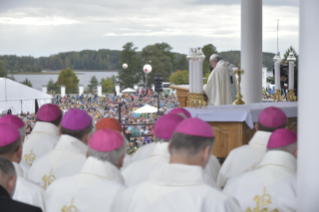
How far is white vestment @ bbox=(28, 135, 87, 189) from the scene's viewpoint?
2.89 m

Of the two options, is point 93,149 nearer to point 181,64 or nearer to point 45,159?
point 45,159

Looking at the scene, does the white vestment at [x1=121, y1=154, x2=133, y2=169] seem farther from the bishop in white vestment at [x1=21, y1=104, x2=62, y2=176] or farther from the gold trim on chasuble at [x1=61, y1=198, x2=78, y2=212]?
the gold trim on chasuble at [x1=61, y1=198, x2=78, y2=212]

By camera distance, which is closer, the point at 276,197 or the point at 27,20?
the point at 276,197

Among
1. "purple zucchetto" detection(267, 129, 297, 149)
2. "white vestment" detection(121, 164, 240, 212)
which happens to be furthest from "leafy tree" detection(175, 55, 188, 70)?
"white vestment" detection(121, 164, 240, 212)

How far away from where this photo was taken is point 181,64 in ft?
201

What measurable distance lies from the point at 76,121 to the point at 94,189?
99 cm

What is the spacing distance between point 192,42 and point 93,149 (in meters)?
46.8

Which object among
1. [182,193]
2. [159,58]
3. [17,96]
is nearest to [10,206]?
[182,193]

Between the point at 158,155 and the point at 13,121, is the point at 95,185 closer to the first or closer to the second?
the point at 158,155

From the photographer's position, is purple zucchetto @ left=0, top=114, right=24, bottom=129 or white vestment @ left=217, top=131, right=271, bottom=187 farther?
purple zucchetto @ left=0, top=114, right=24, bottom=129

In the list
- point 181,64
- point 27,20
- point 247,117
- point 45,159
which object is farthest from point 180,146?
point 181,64

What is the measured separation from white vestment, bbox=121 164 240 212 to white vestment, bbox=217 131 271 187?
4.52ft

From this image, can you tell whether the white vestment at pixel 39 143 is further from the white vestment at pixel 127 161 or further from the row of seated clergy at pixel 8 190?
the row of seated clergy at pixel 8 190

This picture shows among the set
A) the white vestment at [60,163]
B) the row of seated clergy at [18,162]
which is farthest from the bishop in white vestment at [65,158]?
the row of seated clergy at [18,162]
